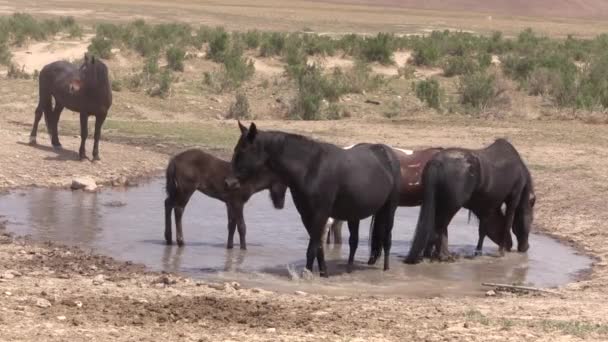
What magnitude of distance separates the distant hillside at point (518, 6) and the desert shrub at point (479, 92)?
76884 mm

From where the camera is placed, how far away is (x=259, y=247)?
525 inches

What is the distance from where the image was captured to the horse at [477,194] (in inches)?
504

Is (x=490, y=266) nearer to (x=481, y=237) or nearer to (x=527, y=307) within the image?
(x=481, y=237)

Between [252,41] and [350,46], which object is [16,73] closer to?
[252,41]

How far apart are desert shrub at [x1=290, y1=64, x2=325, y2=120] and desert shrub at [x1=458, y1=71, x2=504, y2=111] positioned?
362 cm

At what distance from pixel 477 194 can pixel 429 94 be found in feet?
51.7

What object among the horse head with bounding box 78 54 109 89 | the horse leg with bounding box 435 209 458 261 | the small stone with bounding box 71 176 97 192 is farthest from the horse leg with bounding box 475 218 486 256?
the horse head with bounding box 78 54 109 89

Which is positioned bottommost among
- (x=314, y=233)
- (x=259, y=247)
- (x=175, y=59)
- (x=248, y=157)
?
(x=175, y=59)

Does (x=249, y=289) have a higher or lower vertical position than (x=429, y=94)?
higher

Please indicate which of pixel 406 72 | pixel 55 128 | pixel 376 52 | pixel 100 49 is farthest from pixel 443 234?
pixel 376 52

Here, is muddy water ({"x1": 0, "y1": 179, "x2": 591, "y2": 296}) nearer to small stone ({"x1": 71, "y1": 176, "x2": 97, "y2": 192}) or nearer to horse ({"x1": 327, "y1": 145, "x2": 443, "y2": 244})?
small stone ({"x1": 71, "y1": 176, "x2": 97, "y2": 192})

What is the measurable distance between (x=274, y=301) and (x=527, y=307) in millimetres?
2049

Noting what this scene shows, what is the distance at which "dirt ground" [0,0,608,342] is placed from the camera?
26.5 ft

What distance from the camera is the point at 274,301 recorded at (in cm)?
942
